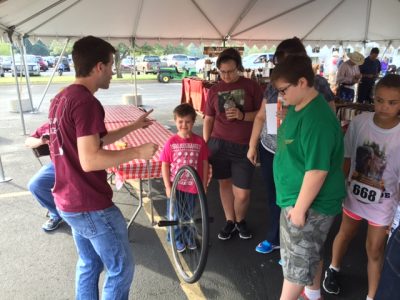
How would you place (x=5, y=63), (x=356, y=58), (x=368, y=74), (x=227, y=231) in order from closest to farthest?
(x=227, y=231)
(x=356, y=58)
(x=368, y=74)
(x=5, y=63)

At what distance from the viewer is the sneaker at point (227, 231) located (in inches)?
126

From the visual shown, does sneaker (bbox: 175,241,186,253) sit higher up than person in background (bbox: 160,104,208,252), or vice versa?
person in background (bbox: 160,104,208,252)

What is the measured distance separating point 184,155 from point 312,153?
4.33 feet

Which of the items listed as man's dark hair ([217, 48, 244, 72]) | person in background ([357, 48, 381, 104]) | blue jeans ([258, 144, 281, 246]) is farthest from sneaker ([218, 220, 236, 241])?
person in background ([357, 48, 381, 104])

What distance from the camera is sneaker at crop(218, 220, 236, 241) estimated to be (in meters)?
3.21

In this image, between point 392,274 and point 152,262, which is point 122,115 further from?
point 392,274

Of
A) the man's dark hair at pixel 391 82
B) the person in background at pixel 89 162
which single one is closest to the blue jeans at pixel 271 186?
the man's dark hair at pixel 391 82

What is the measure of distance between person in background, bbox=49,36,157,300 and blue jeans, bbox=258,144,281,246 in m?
1.34

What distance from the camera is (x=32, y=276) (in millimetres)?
2707

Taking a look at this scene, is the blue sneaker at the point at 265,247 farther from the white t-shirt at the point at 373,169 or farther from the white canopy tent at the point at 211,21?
the white canopy tent at the point at 211,21

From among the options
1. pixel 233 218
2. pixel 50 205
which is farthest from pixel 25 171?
pixel 233 218

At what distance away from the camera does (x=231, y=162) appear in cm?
299

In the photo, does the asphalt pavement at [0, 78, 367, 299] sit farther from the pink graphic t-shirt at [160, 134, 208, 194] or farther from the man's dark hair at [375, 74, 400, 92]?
the man's dark hair at [375, 74, 400, 92]

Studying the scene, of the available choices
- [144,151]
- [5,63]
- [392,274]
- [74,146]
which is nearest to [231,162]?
[144,151]
